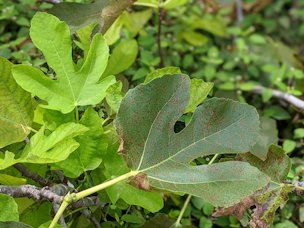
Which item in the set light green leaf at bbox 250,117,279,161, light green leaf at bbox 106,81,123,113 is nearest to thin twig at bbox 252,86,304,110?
light green leaf at bbox 250,117,279,161

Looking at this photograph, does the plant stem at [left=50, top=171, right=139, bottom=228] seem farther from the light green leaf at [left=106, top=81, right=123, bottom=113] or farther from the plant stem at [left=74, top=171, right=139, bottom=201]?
the light green leaf at [left=106, top=81, right=123, bottom=113]

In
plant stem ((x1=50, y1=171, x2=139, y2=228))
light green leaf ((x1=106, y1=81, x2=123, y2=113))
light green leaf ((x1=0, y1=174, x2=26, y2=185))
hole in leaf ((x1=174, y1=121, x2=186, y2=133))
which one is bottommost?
hole in leaf ((x1=174, y1=121, x2=186, y2=133))

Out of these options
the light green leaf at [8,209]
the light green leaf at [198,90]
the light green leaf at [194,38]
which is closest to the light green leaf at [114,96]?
the light green leaf at [198,90]

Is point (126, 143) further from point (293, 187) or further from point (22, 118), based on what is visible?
point (293, 187)

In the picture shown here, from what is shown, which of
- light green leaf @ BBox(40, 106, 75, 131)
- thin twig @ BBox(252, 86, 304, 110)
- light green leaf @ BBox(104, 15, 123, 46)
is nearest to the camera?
light green leaf @ BBox(40, 106, 75, 131)

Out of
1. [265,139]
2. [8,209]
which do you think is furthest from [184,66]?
[8,209]

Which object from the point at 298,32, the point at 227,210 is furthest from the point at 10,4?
the point at 298,32

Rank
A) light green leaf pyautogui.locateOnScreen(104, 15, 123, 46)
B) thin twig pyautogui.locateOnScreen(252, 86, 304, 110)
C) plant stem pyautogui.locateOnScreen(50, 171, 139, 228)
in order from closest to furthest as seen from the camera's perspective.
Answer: plant stem pyautogui.locateOnScreen(50, 171, 139, 228)
light green leaf pyautogui.locateOnScreen(104, 15, 123, 46)
thin twig pyautogui.locateOnScreen(252, 86, 304, 110)
